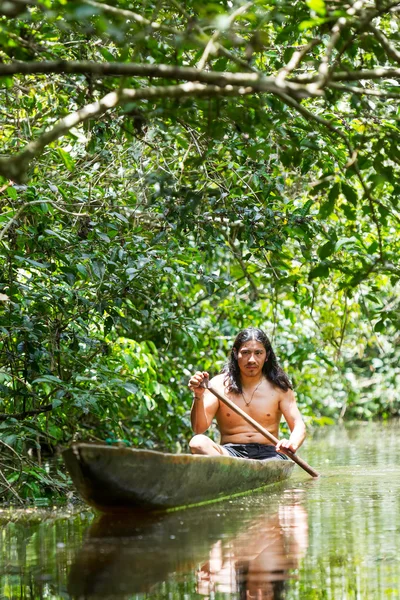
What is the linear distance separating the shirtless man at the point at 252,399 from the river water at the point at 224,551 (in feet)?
2.01

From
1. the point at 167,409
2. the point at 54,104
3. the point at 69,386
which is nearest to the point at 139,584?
the point at 69,386

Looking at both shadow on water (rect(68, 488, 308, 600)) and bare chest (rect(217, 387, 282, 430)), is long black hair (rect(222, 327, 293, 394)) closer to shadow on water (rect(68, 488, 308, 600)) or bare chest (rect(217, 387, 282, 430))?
bare chest (rect(217, 387, 282, 430))

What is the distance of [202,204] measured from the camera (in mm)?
6449

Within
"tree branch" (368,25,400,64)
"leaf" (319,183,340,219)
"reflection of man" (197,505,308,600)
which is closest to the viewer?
"reflection of man" (197,505,308,600)

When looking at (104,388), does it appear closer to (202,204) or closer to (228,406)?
(228,406)

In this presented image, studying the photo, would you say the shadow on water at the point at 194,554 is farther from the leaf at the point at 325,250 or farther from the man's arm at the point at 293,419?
the man's arm at the point at 293,419

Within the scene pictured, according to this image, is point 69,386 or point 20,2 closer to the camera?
point 20,2

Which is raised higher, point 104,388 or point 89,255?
point 89,255

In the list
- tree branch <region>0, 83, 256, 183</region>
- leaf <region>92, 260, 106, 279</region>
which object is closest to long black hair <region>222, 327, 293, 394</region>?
leaf <region>92, 260, 106, 279</region>

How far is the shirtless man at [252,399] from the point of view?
6680 mm

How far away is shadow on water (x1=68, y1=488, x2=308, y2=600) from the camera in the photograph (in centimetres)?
328

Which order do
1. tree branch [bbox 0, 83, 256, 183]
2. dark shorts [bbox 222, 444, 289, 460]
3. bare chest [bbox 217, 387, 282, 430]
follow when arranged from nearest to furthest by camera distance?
1. tree branch [bbox 0, 83, 256, 183]
2. dark shorts [bbox 222, 444, 289, 460]
3. bare chest [bbox 217, 387, 282, 430]

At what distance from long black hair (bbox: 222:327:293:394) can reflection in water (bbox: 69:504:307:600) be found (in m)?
1.88

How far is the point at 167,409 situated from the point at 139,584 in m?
6.12
